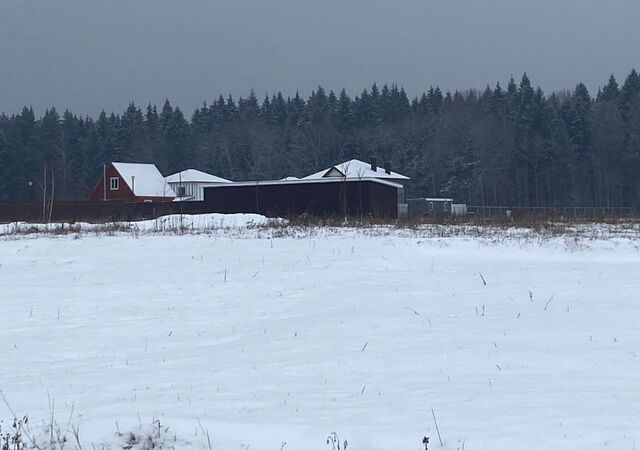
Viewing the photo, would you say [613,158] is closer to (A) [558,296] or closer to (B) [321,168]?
(B) [321,168]

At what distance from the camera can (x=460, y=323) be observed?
35.8 ft

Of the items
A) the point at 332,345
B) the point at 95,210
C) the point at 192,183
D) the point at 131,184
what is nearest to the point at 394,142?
the point at 192,183

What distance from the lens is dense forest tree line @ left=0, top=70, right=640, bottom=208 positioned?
89.4 m

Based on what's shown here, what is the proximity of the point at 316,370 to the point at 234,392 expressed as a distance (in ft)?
3.98

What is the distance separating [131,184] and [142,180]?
68.5 inches

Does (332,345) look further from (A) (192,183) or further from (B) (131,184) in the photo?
(A) (192,183)

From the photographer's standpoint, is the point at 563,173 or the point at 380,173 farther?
the point at 563,173

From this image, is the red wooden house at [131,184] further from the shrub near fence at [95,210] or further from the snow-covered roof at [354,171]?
the shrub near fence at [95,210]

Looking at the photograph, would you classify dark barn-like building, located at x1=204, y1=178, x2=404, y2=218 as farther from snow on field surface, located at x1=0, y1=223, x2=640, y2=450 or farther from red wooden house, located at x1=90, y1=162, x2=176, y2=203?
red wooden house, located at x1=90, y1=162, x2=176, y2=203

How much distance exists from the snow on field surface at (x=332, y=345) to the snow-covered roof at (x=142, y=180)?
5990 cm

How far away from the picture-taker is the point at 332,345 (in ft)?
32.2

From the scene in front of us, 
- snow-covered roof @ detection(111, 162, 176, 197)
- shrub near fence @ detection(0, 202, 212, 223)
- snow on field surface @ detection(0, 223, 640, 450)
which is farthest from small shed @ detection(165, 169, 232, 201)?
snow on field surface @ detection(0, 223, 640, 450)

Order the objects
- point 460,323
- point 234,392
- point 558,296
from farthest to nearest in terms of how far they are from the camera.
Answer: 1. point 558,296
2. point 460,323
3. point 234,392

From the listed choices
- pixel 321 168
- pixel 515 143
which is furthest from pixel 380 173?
pixel 321 168
